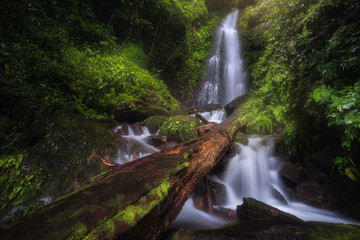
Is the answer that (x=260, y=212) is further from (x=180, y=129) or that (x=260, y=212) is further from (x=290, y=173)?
(x=180, y=129)

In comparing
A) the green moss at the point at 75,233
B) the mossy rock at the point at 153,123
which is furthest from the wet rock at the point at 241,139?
the green moss at the point at 75,233

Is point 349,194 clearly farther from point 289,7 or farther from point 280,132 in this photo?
point 289,7

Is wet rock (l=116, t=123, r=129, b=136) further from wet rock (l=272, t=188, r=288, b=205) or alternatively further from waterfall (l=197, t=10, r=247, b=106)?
waterfall (l=197, t=10, r=247, b=106)

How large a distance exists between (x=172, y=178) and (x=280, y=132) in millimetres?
5040

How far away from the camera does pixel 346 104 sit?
2.36 metres

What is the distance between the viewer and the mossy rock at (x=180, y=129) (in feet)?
18.1

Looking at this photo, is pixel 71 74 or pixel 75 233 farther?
pixel 71 74

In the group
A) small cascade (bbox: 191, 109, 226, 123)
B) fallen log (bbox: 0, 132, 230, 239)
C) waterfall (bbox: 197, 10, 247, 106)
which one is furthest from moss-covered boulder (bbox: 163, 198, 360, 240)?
waterfall (bbox: 197, 10, 247, 106)

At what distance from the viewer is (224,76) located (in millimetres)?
12828

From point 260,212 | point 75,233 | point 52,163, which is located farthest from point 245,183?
point 52,163

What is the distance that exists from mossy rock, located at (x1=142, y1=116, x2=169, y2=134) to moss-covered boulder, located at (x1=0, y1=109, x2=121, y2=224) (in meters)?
2.45

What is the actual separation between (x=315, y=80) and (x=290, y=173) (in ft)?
8.22

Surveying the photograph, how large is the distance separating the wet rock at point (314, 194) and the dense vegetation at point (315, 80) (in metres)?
0.79

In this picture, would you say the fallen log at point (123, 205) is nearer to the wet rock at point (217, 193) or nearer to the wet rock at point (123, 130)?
the wet rock at point (217, 193)
